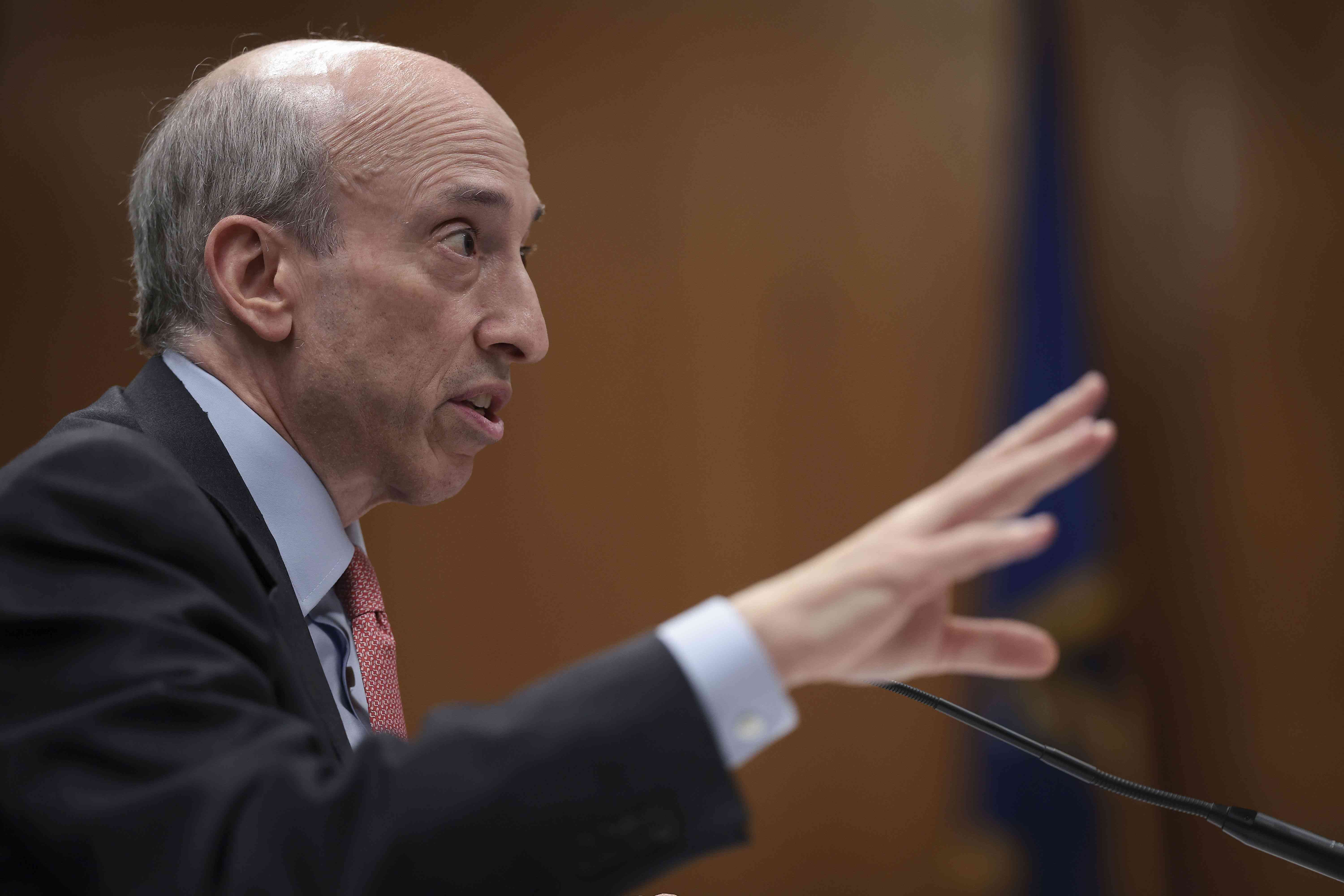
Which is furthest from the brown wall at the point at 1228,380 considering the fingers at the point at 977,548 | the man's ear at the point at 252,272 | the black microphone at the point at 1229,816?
the fingers at the point at 977,548

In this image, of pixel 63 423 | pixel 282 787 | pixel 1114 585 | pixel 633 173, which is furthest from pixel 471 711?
pixel 1114 585

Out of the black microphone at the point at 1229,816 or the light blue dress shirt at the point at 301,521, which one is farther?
the light blue dress shirt at the point at 301,521

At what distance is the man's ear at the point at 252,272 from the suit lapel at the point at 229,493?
0.11 m

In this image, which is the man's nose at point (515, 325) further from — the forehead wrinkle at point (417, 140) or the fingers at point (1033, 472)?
the fingers at point (1033, 472)

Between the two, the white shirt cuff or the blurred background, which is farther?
the blurred background

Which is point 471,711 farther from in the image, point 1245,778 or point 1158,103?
point 1158,103

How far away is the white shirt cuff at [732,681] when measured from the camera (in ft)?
2.15

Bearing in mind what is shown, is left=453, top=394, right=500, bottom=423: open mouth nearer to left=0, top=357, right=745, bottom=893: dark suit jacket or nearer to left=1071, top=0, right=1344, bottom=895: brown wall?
left=0, top=357, right=745, bottom=893: dark suit jacket

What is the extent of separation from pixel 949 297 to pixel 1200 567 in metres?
0.93

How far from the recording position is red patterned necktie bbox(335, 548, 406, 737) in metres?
1.24

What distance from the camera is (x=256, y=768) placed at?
683mm

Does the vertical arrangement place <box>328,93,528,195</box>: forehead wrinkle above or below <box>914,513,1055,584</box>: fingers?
above

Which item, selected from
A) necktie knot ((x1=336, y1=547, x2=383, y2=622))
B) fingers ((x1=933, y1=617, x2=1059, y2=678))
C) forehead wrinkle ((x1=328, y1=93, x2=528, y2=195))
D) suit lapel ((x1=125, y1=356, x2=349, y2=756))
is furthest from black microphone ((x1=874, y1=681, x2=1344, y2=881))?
forehead wrinkle ((x1=328, y1=93, x2=528, y2=195))

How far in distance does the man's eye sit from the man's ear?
0.58 ft
